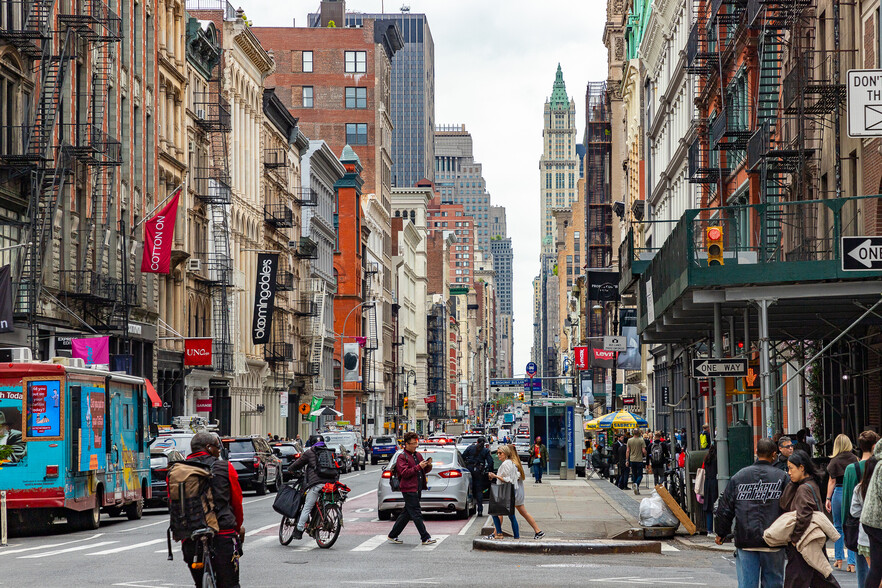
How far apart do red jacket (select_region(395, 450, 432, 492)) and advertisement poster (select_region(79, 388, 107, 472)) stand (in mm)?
6368

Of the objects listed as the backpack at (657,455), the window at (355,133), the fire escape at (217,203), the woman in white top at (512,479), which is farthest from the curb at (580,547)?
the window at (355,133)

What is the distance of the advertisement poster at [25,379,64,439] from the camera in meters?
23.7

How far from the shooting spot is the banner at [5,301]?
3262 cm

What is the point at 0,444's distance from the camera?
2342 cm

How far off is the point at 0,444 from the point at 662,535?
37.0 feet

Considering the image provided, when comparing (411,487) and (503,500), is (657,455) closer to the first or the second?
(503,500)

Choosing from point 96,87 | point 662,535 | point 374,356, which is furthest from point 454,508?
point 374,356

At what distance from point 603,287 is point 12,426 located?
3742cm

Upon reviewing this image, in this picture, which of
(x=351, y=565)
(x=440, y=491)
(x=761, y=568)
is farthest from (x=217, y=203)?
(x=761, y=568)

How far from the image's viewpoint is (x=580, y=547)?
19.9 m

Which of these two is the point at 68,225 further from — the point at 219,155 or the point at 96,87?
the point at 219,155

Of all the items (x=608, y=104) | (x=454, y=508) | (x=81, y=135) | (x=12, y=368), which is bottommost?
(x=454, y=508)

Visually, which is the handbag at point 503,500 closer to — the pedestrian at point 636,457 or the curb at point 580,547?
the curb at point 580,547

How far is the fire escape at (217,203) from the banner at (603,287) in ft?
52.3
